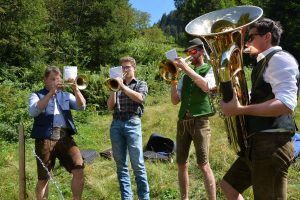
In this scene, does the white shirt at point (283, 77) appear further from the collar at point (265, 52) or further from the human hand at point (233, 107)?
the human hand at point (233, 107)

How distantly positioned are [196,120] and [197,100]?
0.22 metres

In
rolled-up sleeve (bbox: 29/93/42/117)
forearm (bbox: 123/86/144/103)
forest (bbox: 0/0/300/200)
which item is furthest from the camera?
forest (bbox: 0/0/300/200)

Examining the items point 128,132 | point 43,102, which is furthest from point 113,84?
point 43,102

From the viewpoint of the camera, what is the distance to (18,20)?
63.1 feet

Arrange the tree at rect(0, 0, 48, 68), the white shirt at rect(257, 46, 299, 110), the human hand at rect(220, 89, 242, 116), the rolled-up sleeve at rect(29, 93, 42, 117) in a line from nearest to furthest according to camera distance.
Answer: the white shirt at rect(257, 46, 299, 110) → the human hand at rect(220, 89, 242, 116) → the rolled-up sleeve at rect(29, 93, 42, 117) → the tree at rect(0, 0, 48, 68)

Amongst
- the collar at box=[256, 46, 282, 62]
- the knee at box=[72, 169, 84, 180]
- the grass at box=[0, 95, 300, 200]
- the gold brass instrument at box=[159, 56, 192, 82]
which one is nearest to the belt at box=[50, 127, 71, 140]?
the knee at box=[72, 169, 84, 180]

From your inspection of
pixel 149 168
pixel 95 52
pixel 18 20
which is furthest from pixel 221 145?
pixel 95 52

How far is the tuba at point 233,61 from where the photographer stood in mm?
2738

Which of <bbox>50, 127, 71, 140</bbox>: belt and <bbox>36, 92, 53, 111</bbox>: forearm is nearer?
<bbox>36, 92, 53, 111</bbox>: forearm

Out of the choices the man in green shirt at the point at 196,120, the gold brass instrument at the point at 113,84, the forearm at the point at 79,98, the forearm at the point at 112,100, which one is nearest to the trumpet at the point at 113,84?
the gold brass instrument at the point at 113,84

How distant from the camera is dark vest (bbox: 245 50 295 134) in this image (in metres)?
2.72

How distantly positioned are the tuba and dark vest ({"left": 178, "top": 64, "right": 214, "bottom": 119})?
3.95 ft

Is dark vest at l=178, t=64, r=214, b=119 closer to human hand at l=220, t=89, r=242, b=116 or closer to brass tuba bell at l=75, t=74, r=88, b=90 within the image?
brass tuba bell at l=75, t=74, r=88, b=90

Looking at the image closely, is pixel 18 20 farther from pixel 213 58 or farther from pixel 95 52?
pixel 213 58
